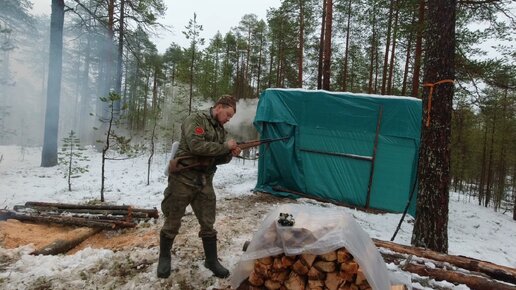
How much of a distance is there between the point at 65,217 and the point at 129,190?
2.75 meters

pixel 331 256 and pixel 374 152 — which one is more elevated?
pixel 374 152

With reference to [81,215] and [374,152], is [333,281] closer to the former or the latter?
[81,215]

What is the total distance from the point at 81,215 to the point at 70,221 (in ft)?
1.20

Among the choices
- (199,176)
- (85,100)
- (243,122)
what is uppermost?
(85,100)

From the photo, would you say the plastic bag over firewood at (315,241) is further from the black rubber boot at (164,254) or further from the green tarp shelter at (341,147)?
the green tarp shelter at (341,147)

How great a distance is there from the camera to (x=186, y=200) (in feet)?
10.8

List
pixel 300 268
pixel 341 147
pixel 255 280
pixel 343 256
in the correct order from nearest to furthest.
Answer: pixel 343 256
pixel 300 268
pixel 255 280
pixel 341 147

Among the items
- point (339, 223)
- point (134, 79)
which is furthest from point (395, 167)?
point (134, 79)

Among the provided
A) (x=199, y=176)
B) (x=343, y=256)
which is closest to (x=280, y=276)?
(x=343, y=256)

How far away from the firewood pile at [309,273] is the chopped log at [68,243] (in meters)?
2.85

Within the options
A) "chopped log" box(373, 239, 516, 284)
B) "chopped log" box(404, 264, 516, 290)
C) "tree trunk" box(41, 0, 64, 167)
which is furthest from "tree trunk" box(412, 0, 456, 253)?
"tree trunk" box(41, 0, 64, 167)

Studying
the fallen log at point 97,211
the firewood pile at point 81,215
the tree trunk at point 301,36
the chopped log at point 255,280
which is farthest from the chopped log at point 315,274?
the tree trunk at point 301,36

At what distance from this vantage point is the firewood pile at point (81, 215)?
15.5ft

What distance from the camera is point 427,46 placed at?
4.33m
